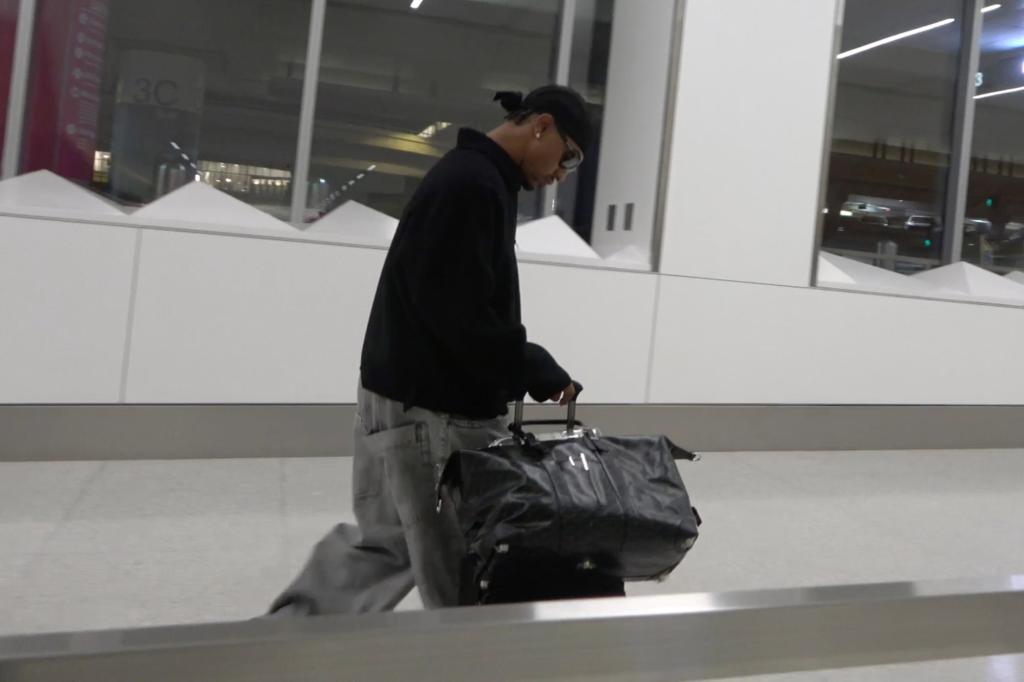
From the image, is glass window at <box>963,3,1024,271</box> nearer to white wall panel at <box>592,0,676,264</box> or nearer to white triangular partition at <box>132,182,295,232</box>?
white wall panel at <box>592,0,676,264</box>

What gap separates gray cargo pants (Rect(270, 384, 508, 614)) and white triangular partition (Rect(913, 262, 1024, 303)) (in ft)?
20.2

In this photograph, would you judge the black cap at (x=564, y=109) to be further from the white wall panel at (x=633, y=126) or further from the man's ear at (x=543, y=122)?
the white wall panel at (x=633, y=126)

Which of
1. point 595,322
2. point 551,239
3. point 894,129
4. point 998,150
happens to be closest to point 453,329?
point 595,322

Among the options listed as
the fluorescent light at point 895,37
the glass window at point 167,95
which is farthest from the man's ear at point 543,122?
the fluorescent light at point 895,37

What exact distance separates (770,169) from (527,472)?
4757 mm

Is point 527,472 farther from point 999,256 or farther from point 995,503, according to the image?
point 999,256

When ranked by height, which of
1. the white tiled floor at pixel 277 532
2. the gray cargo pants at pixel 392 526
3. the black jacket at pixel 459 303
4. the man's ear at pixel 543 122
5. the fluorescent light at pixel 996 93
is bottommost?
the white tiled floor at pixel 277 532

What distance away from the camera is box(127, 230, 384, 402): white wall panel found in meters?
4.84

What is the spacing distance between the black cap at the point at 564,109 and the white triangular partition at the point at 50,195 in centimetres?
355

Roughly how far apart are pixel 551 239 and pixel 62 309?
9.52 feet

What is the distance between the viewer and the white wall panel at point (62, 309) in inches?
180

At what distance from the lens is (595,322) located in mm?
5695

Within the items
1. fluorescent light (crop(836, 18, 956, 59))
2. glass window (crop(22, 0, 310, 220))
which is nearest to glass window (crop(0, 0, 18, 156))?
glass window (crop(22, 0, 310, 220))

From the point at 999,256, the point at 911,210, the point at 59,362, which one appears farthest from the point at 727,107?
the point at 59,362
